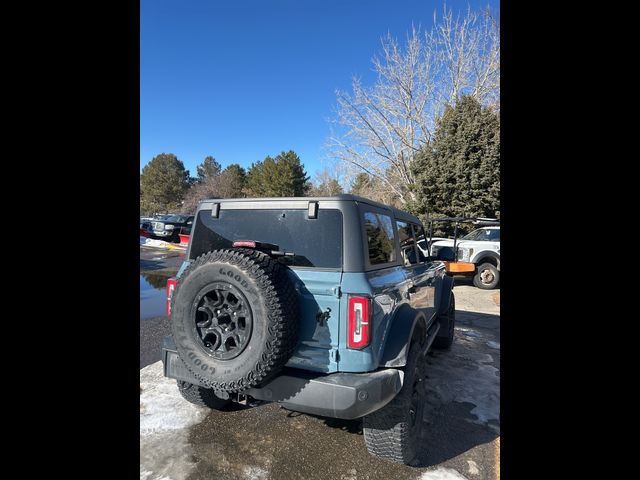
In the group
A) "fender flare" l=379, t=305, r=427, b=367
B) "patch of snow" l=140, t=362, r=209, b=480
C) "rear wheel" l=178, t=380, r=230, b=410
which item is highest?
"fender flare" l=379, t=305, r=427, b=367

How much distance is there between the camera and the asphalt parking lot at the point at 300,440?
2.24 meters

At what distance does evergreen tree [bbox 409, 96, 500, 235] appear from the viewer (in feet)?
53.2

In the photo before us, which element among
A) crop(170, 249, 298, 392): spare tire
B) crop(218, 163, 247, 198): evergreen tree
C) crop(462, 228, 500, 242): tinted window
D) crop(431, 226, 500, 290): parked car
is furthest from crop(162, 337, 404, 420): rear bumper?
crop(218, 163, 247, 198): evergreen tree

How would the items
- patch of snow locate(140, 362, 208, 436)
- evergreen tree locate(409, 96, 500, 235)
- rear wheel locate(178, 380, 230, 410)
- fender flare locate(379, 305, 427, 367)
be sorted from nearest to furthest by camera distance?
1. fender flare locate(379, 305, 427, 367)
2. patch of snow locate(140, 362, 208, 436)
3. rear wheel locate(178, 380, 230, 410)
4. evergreen tree locate(409, 96, 500, 235)

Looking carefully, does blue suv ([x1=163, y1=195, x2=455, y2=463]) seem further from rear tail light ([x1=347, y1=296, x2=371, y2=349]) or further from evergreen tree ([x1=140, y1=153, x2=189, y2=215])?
evergreen tree ([x1=140, y1=153, x2=189, y2=215])

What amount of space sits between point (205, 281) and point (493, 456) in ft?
8.08

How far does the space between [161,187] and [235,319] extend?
170ft

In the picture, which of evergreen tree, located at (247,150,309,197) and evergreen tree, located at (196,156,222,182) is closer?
evergreen tree, located at (247,150,309,197)

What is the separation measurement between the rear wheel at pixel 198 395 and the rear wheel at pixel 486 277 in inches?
353

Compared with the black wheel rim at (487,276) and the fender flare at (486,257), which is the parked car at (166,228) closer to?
the fender flare at (486,257)

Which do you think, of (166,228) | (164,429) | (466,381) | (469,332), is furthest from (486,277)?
(166,228)

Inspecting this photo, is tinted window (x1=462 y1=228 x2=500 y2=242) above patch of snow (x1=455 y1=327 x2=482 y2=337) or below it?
above

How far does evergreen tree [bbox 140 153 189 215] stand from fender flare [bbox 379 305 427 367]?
164 feet
